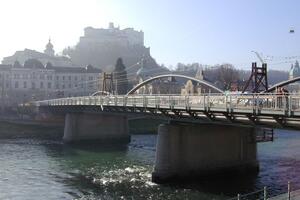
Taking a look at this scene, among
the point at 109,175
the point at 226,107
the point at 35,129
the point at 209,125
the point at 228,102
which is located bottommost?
the point at 109,175

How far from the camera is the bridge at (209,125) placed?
26.8m

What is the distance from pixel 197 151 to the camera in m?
39.4

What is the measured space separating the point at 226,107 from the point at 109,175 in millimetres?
16622

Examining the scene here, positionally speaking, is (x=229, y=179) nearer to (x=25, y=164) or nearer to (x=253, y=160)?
(x=253, y=160)

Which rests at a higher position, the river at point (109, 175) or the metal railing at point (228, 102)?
the metal railing at point (228, 102)

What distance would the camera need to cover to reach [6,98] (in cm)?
13725

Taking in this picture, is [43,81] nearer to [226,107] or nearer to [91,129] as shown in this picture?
[91,129]

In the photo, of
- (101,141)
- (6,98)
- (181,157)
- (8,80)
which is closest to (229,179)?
(181,157)

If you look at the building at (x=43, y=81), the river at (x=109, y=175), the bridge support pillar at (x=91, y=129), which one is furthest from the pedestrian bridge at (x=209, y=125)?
the building at (x=43, y=81)

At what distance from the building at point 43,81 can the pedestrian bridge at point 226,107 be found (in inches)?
4271

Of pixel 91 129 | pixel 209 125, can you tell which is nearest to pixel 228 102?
pixel 209 125

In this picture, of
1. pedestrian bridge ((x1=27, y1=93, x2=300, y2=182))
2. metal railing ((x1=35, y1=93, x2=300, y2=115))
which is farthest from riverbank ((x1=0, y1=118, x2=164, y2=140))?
metal railing ((x1=35, y1=93, x2=300, y2=115))

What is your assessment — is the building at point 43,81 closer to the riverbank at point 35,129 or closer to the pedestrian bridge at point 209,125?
the riverbank at point 35,129

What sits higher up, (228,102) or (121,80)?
(121,80)
